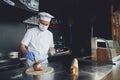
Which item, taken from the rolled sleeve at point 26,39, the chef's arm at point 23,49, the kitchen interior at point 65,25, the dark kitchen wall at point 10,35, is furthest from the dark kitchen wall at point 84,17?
the chef's arm at point 23,49

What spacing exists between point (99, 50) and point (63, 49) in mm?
2578

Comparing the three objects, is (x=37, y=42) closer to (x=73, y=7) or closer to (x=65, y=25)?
(x=65, y=25)

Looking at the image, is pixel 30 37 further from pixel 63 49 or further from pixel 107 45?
pixel 63 49

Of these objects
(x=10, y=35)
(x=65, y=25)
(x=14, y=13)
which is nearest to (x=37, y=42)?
(x=10, y=35)

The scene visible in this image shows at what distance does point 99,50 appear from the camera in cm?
292

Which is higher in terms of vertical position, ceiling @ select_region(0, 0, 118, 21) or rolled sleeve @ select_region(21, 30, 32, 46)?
ceiling @ select_region(0, 0, 118, 21)

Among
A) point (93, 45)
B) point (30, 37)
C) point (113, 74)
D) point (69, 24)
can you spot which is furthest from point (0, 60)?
point (69, 24)

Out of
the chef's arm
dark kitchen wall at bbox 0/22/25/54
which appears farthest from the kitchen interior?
the chef's arm

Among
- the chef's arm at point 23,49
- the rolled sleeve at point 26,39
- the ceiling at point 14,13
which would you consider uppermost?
the ceiling at point 14,13

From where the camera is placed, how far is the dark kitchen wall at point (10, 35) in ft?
11.9

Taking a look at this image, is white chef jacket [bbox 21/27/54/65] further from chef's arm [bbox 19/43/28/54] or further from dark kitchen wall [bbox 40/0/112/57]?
dark kitchen wall [bbox 40/0/112/57]

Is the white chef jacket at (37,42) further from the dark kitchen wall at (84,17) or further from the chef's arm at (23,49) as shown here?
the dark kitchen wall at (84,17)

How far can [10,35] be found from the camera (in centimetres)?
381

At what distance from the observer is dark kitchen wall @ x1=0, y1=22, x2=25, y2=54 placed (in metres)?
3.63
